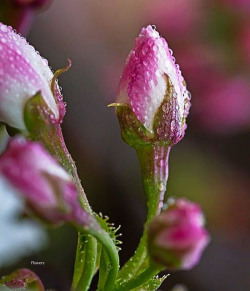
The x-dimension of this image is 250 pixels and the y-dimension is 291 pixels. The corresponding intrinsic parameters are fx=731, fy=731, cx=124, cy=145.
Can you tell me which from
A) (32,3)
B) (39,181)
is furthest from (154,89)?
(32,3)

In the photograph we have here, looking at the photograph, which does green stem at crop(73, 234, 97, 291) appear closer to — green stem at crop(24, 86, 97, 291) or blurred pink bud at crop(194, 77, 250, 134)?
green stem at crop(24, 86, 97, 291)

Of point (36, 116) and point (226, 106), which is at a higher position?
point (36, 116)

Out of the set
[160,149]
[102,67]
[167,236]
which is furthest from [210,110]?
[167,236]

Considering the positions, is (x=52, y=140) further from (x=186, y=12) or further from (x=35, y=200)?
(x=186, y=12)

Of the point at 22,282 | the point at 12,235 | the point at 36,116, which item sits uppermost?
the point at 36,116

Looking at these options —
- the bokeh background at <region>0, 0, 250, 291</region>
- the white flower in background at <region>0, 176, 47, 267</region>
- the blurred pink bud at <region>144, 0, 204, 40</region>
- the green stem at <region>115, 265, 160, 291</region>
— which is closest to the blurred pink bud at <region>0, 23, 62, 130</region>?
the green stem at <region>115, 265, 160, 291</region>

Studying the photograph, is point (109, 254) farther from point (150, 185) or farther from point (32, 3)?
point (32, 3)
